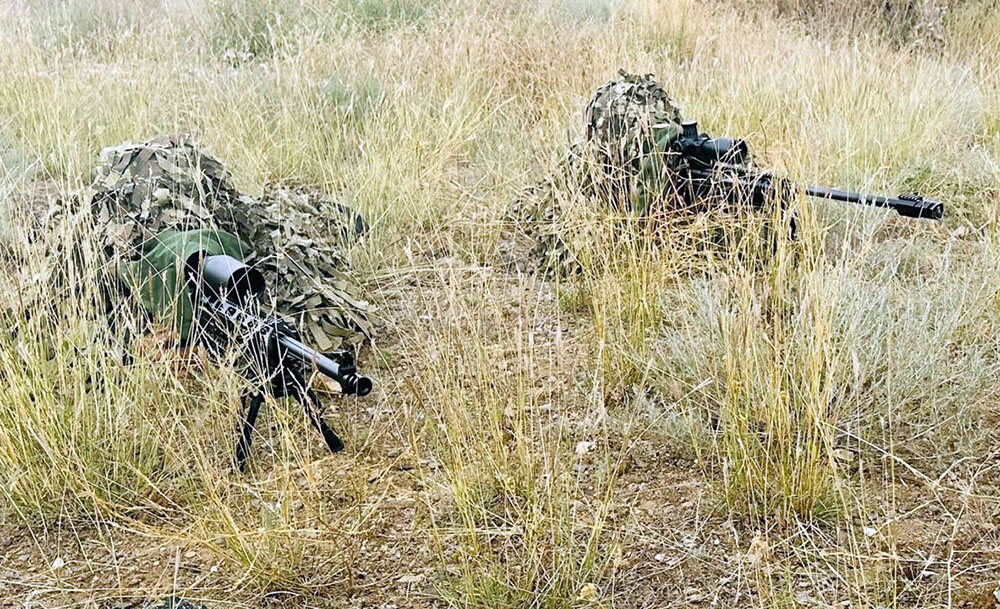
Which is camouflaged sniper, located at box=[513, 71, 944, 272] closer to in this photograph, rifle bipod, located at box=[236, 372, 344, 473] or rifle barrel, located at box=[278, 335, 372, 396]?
rifle bipod, located at box=[236, 372, 344, 473]

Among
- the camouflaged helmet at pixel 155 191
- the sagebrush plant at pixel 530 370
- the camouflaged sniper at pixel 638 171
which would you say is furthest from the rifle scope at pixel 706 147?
the camouflaged helmet at pixel 155 191

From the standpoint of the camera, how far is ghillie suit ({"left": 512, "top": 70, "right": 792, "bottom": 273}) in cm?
313

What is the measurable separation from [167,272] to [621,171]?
1569mm

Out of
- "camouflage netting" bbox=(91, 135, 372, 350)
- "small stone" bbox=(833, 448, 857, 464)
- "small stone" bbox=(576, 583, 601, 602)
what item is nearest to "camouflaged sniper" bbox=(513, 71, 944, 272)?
"camouflage netting" bbox=(91, 135, 372, 350)

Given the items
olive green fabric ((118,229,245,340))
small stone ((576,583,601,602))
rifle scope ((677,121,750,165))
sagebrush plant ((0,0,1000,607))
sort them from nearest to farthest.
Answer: small stone ((576,583,601,602)) → sagebrush plant ((0,0,1000,607)) → olive green fabric ((118,229,245,340)) → rifle scope ((677,121,750,165))

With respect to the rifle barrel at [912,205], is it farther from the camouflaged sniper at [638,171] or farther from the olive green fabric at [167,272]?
the olive green fabric at [167,272]

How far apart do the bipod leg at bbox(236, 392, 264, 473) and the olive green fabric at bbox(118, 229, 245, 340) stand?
45 centimetres

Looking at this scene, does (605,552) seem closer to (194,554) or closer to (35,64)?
(194,554)

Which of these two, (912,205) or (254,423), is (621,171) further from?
(254,423)

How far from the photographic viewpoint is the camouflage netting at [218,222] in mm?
2809

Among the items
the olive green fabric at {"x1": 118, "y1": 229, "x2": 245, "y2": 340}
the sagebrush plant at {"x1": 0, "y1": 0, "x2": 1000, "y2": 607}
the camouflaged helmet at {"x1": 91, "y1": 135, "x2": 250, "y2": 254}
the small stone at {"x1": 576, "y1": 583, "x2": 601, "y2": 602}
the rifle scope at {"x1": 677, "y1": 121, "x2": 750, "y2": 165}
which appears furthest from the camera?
the rifle scope at {"x1": 677, "y1": 121, "x2": 750, "y2": 165}

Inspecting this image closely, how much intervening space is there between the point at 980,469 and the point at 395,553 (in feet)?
4.71

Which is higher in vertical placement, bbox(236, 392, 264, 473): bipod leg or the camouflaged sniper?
the camouflaged sniper

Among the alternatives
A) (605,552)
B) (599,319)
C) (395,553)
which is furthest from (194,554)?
(599,319)
